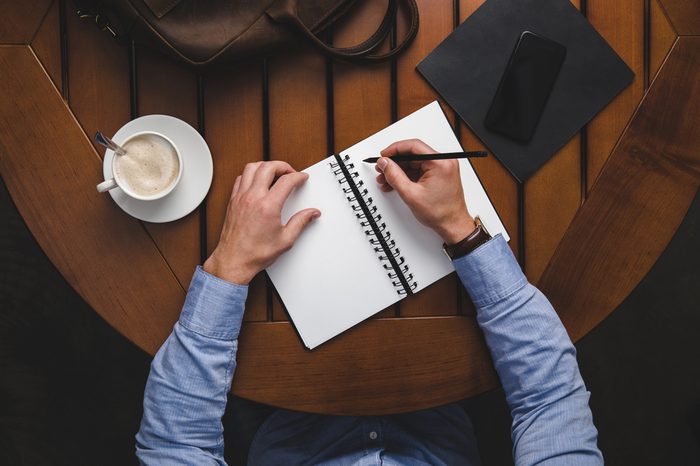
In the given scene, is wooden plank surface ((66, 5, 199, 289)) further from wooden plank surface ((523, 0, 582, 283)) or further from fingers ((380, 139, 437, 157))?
wooden plank surface ((523, 0, 582, 283))

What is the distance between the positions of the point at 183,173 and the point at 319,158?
0.66ft

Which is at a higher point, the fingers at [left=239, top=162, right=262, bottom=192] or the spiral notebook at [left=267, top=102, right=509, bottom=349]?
the fingers at [left=239, top=162, right=262, bottom=192]

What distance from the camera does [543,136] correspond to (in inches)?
31.0

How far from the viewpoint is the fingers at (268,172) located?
0.75 m

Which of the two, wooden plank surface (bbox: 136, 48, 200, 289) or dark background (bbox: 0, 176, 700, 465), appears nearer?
wooden plank surface (bbox: 136, 48, 200, 289)

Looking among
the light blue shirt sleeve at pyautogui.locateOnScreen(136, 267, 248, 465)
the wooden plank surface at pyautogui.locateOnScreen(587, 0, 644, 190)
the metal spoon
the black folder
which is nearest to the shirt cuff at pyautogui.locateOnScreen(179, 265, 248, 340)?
the light blue shirt sleeve at pyautogui.locateOnScreen(136, 267, 248, 465)

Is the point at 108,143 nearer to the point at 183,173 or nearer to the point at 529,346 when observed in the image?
the point at 183,173

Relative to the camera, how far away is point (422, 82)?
0.79 metres

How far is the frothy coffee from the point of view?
74 cm

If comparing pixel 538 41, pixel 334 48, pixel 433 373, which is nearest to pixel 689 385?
pixel 433 373

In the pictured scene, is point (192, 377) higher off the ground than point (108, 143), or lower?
lower

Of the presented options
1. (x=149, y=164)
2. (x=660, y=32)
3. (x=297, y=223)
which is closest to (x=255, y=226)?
(x=297, y=223)

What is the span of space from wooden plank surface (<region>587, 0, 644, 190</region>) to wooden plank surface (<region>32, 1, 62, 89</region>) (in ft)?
2.61

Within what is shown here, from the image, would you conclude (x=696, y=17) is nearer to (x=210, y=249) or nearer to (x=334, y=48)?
(x=334, y=48)
